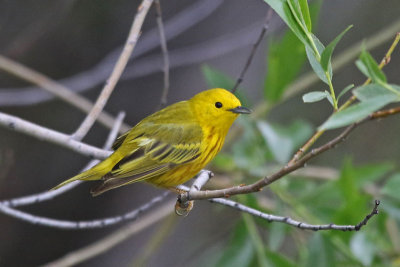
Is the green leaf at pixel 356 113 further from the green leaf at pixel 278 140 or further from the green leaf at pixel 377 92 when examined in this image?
the green leaf at pixel 278 140

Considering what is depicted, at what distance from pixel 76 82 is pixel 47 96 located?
29 cm

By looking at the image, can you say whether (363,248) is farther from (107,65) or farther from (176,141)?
(107,65)

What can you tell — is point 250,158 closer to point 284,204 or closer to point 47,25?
point 284,204

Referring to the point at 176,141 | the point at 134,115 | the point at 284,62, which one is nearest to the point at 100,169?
the point at 176,141

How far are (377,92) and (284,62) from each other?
→ 8.04 feet

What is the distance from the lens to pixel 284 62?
4.10 meters

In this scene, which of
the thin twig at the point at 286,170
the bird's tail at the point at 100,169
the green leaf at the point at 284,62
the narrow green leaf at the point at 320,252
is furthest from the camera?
the green leaf at the point at 284,62

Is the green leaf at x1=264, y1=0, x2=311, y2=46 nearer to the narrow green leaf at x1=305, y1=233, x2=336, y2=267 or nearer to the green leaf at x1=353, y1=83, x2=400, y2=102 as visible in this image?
the green leaf at x1=353, y1=83, x2=400, y2=102

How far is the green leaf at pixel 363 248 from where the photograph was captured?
3600 mm

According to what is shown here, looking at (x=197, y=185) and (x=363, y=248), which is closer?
(x=197, y=185)

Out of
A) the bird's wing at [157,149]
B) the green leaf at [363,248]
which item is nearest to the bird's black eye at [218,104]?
the bird's wing at [157,149]

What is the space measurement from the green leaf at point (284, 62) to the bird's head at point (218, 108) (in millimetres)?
741

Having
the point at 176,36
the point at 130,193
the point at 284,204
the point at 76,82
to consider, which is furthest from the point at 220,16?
the point at 284,204

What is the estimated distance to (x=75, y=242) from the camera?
512 centimetres
